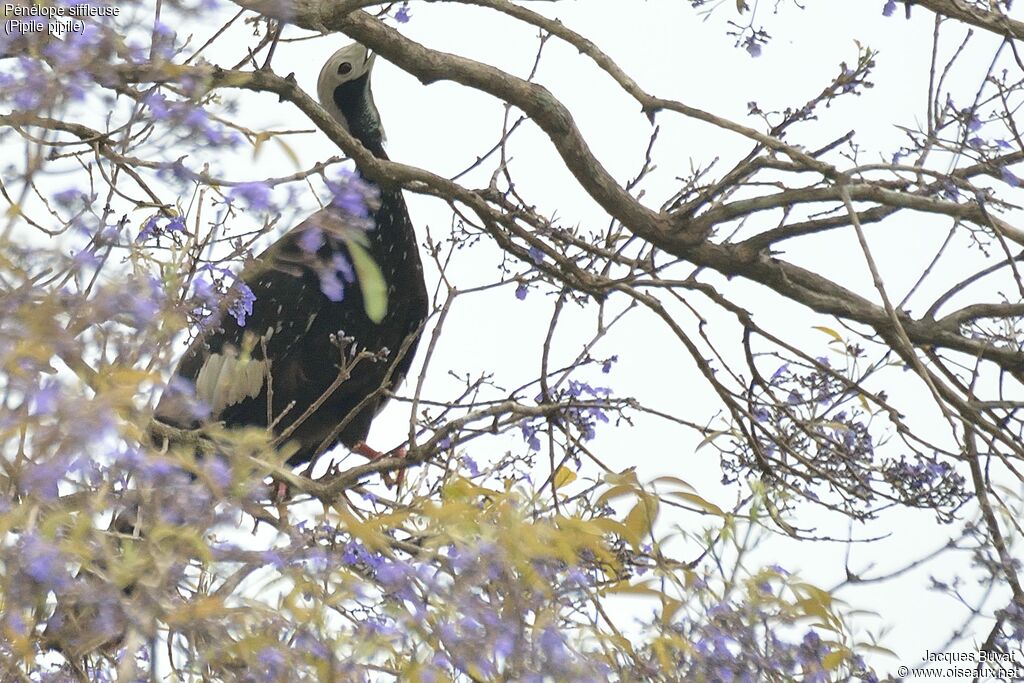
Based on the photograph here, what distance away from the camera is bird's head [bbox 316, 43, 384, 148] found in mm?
2891

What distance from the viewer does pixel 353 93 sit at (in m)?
2.92

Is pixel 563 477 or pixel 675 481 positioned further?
pixel 563 477

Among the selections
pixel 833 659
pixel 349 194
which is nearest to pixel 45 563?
pixel 349 194

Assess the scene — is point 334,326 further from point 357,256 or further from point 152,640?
point 152,640

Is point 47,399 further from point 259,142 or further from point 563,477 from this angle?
point 563,477

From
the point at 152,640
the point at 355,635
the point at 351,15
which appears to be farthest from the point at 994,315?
the point at 152,640

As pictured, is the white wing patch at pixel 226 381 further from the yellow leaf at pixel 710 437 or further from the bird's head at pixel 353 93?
the yellow leaf at pixel 710 437

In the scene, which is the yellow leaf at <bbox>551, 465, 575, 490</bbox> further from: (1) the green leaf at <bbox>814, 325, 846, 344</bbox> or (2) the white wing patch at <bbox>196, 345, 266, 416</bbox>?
(2) the white wing patch at <bbox>196, 345, 266, 416</bbox>

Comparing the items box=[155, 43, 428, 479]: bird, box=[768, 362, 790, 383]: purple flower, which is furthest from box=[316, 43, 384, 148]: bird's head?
box=[768, 362, 790, 383]: purple flower

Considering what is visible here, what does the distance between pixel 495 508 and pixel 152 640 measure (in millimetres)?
410

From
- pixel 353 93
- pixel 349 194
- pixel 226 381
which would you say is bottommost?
pixel 349 194

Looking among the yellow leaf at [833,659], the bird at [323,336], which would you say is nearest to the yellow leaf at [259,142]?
the yellow leaf at [833,659]

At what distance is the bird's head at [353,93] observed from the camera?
2.89 metres

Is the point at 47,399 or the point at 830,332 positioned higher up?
the point at 830,332
